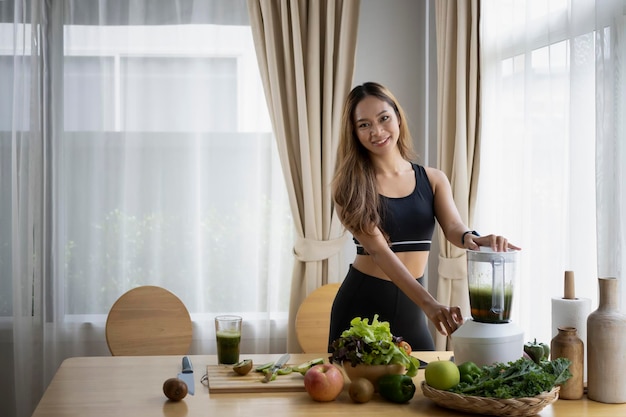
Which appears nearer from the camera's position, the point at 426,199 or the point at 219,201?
the point at 426,199

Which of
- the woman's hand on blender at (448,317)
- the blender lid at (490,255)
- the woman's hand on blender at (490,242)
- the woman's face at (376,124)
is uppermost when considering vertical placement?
the woman's face at (376,124)

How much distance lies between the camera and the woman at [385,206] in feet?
8.89

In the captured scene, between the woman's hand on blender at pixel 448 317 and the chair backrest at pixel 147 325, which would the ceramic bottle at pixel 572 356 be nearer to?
the woman's hand on blender at pixel 448 317

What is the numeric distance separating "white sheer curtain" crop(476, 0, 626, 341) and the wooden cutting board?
1.09m

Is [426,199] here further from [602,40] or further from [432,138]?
[432,138]

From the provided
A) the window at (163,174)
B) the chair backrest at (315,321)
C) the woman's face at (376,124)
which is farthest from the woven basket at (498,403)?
the window at (163,174)

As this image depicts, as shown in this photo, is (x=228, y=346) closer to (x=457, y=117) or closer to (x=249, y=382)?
(x=249, y=382)

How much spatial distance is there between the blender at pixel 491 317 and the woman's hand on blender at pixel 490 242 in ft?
0.69

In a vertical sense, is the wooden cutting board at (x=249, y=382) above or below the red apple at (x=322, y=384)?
below

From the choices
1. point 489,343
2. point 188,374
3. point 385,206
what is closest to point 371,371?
point 489,343

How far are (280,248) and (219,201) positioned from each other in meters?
0.41

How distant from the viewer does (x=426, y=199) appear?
280cm

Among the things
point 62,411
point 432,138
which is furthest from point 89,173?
point 62,411

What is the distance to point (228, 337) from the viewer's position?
2340 mm
